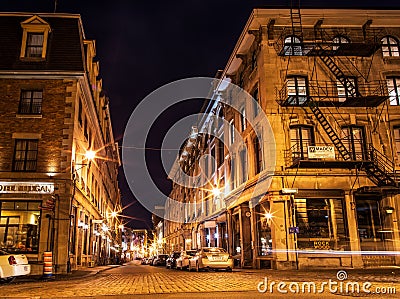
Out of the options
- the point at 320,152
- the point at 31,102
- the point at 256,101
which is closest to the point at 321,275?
the point at 320,152

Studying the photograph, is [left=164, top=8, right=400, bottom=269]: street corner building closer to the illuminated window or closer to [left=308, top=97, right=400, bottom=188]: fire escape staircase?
[left=308, top=97, right=400, bottom=188]: fire escape staircase

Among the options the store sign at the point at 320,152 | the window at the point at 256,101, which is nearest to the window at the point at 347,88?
the store sign at the point at 320,152

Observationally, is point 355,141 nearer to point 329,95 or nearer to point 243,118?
point 329,95

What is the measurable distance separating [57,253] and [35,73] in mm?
10411

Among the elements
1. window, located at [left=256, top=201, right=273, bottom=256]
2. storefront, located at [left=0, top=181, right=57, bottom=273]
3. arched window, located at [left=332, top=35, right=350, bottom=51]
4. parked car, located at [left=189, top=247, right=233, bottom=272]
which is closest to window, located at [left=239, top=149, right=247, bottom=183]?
window, located at [left=256, top=201, right=273, bottom=256]

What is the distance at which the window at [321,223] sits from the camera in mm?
23812

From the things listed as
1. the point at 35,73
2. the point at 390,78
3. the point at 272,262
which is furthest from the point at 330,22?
the point at 35,73

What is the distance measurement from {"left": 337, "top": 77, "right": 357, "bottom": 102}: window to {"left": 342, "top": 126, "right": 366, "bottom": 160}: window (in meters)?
2.02

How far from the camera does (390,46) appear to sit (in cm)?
2703

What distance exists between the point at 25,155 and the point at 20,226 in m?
3.96

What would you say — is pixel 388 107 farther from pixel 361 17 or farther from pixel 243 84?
pixel 243 84

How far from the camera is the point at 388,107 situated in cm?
2584

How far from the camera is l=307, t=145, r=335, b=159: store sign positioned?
23.3m

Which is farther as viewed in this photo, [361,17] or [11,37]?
[361,17]
